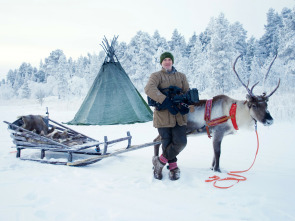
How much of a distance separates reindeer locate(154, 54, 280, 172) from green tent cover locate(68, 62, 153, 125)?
7035 millimetres

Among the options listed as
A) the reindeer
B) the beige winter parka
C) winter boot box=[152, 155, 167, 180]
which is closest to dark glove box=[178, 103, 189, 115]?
the beige winter parka

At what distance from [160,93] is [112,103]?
814 centimetres

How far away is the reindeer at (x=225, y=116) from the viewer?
3664 mm

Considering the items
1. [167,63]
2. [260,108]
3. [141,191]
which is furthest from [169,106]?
[260,108]

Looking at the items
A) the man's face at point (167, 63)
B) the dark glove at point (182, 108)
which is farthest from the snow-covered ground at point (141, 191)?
the man's face at point (167, 63)

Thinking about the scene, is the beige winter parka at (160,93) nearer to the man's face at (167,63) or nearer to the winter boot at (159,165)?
the man's face at (167,63)

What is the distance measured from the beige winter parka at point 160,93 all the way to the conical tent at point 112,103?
7.35 metres

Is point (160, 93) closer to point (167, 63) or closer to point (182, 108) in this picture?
point (182, 108)

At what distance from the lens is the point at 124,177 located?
3.71 metres

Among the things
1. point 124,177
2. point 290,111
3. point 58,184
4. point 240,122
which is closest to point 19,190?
point 58,184

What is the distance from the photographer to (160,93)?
3.38m

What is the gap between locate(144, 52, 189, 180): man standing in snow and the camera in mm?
3423

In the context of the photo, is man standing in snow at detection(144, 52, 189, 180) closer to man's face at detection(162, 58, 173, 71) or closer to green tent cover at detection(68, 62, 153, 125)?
man's face at detection(162, 58, 173, 71)

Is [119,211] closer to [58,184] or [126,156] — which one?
[58,184]
